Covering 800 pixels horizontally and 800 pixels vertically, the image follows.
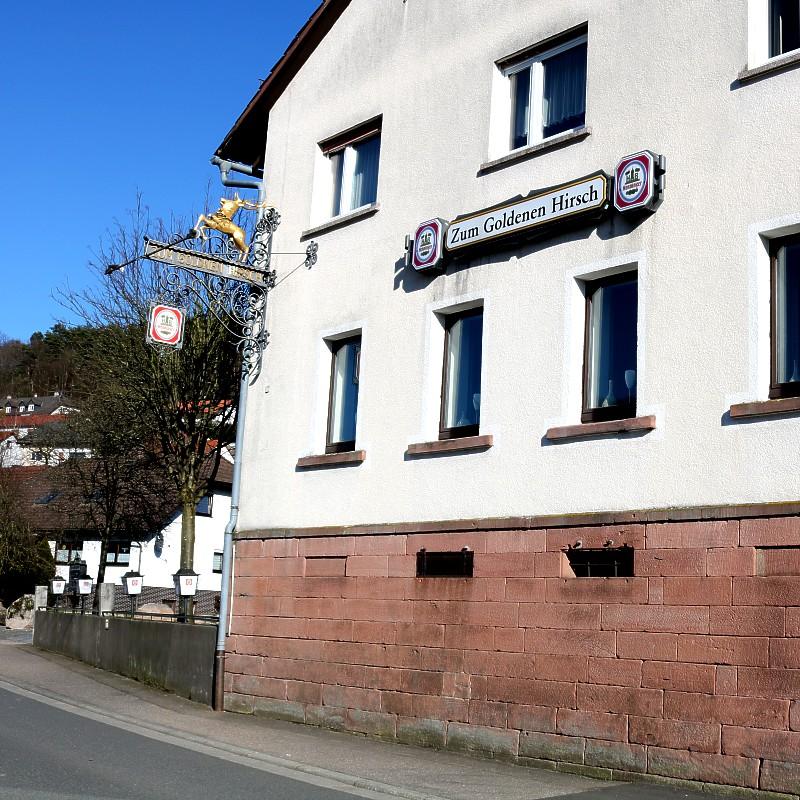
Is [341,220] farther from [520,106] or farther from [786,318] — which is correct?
[786,318]

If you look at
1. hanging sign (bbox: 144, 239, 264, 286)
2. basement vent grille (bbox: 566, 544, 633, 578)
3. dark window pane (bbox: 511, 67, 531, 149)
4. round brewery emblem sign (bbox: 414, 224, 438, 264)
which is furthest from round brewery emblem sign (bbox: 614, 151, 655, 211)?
hanging sign (bbox: 144, 239, 264, 286)

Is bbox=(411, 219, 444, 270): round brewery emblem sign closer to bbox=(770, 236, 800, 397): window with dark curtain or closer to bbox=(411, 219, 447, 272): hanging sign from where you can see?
bbox=(411, 219, 447, 272): hanging sign

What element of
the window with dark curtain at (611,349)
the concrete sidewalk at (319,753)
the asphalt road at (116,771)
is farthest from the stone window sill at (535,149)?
the asphalt road at (116,771)

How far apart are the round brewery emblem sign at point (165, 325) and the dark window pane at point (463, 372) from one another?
4829 mm

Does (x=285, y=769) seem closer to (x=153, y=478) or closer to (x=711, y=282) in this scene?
(x=711, y=282)

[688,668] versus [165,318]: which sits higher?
[165,318]

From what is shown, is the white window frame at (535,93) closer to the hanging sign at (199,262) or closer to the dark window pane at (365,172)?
the dark window pane at (365,172)

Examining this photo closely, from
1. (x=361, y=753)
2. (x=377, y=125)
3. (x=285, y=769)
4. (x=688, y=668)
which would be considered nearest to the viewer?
(x=688, y=668)

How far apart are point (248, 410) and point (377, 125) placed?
433 centimetres

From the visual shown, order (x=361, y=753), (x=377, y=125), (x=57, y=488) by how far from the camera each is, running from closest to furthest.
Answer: (x=361, y=753), (x=377, y=125), (x=57, y=488)

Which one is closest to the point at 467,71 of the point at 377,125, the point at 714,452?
the point at 377,125

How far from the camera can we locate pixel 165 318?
16.5 m

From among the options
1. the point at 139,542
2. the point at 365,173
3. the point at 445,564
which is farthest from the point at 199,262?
the point at 139,542

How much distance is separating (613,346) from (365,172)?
5332mm
